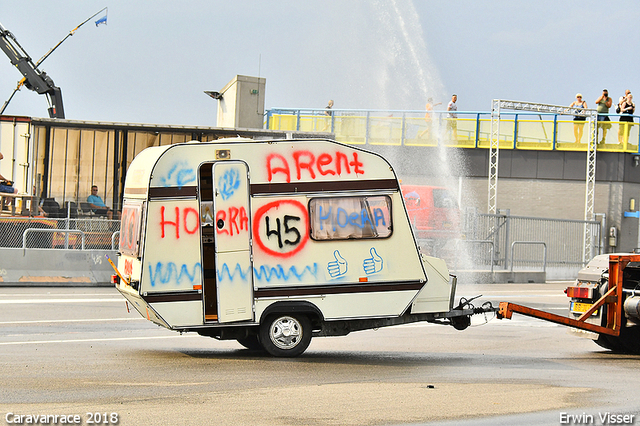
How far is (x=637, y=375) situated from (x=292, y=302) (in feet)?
13.5

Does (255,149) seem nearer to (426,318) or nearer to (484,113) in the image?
(426,318)

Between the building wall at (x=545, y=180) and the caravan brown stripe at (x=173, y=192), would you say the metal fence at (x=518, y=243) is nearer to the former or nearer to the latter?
the building wall at (x=545, y=180)

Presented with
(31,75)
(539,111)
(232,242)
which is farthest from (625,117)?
(232,242)

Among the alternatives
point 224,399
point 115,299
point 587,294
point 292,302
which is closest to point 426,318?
point 292,302

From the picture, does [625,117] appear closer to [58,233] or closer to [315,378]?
[58,233]

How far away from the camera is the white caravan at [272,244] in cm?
950

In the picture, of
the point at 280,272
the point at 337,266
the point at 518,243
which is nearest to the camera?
the point at 280,272

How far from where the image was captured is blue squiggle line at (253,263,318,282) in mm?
9688

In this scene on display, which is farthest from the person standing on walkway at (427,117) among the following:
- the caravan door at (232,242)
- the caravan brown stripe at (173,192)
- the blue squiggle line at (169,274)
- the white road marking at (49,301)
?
the blue squiggle line at (169,274)

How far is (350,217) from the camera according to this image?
32.5 ft

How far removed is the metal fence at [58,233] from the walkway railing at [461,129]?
14.0 meters

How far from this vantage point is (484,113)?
111ft

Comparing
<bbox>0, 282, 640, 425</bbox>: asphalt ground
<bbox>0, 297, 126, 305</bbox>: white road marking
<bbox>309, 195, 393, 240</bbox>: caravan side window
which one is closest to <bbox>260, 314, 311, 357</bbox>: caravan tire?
<bbox>0, 282, 640, 425</bbox>: asphalt ground

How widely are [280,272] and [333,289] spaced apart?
2.21 ft
